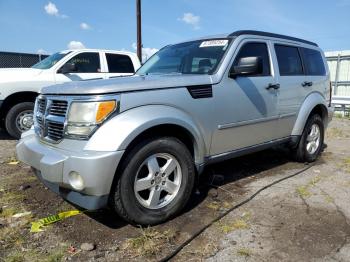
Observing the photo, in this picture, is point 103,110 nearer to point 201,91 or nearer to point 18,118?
point 201,91

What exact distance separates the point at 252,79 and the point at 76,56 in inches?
197

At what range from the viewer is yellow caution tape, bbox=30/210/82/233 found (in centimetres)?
330

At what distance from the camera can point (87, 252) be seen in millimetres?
2898

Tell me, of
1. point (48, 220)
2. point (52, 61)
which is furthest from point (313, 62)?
point (52, 61)

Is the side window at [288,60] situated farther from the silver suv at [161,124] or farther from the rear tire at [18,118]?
the rear tire at [18,118]

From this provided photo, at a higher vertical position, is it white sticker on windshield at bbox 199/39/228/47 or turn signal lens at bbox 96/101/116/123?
white sticker on windshield at bbox 199/39/228/47

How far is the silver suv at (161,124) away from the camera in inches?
115

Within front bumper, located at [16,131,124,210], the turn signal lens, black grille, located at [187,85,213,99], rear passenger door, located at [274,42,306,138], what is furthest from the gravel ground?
black grille, located at [187,85,213,99]

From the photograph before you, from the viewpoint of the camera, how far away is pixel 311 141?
573 cm

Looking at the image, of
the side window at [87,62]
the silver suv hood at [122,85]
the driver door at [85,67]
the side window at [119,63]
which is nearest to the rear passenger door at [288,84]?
the silver suv hood at [122,85]

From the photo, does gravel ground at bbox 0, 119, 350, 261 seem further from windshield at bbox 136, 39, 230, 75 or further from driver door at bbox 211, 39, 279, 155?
windshield at bbox 136, 39, 230, 75

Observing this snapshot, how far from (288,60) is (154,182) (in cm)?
297

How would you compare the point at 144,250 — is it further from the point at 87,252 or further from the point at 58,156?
the point at 58,156

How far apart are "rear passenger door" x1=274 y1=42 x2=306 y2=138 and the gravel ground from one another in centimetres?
81
